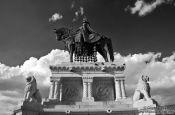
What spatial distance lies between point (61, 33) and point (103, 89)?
52.1 ft

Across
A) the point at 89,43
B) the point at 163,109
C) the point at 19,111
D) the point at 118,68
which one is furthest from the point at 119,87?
the point at 19,111

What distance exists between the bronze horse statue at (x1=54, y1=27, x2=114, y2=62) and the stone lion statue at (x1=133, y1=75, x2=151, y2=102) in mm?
14257

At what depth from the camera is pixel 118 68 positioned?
35.8 meters

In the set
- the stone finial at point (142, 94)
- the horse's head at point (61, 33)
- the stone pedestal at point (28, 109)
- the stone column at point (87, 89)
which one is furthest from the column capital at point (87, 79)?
the stone pedestal at point (28, 109)

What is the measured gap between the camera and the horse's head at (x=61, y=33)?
137 ft

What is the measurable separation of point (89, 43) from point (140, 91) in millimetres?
17956

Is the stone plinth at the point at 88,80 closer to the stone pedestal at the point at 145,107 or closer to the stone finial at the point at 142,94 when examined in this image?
the stone finial at the point at 142,94

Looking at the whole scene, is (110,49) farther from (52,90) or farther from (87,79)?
(52,90)

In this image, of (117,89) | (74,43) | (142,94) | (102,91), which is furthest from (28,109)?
(74,43)

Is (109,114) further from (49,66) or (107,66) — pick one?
(49,66)

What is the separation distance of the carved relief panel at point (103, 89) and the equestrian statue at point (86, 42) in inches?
206

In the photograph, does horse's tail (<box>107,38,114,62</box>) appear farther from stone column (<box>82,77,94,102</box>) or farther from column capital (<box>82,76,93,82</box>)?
stone column (<box>82,77,94,102</box>)

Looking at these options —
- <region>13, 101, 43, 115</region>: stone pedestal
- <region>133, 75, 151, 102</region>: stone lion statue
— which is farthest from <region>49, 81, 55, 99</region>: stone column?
<region>133, 75, 151, 102</region>: stone lion statue

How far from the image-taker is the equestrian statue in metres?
40.1
